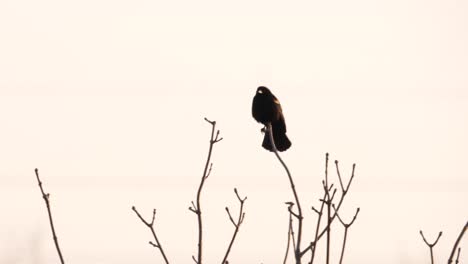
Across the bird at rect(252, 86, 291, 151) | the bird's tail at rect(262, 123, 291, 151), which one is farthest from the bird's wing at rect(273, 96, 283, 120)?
the bird's tail at rect(262, 123, 291, 151)

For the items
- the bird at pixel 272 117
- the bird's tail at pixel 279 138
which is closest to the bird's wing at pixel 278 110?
the bird at pixel 272 117

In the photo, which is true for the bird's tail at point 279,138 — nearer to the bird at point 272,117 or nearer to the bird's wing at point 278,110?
the bird at point 272,117

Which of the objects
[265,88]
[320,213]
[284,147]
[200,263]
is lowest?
[200,263]

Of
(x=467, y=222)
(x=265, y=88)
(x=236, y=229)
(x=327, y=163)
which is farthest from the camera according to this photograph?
(x=265, y=88)

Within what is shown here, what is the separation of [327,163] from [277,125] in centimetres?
411

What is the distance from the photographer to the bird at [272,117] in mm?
6926

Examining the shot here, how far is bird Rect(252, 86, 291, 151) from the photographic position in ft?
22.7

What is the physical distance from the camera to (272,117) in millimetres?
6887

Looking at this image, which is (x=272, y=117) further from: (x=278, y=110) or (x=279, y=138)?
(x=279, y=138)

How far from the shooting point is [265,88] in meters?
7.68

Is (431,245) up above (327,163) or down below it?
below

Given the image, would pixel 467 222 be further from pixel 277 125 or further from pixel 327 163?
pixel 277 125

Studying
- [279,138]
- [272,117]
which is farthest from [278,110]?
[279,138]

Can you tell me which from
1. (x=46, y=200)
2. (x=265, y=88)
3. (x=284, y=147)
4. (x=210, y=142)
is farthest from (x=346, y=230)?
(x=265, y=88)
